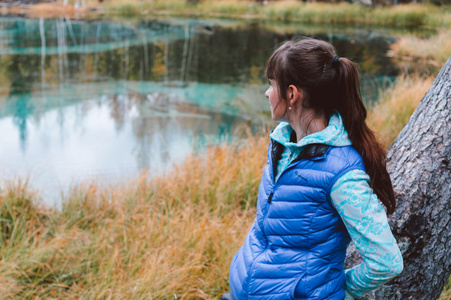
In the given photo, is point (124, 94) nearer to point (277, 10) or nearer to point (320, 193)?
point (320, 193)

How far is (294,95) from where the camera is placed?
3.80 ft

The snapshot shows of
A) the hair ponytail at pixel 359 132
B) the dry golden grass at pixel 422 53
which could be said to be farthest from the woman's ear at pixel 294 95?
the dry golden grass at pixel 422 53

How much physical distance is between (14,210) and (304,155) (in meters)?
2.58

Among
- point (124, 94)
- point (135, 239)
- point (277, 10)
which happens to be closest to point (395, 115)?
point (135, 239)

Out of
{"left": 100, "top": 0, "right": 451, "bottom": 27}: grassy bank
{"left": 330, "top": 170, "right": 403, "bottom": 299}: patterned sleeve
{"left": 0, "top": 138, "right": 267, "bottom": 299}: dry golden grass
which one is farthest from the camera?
{"left": 100, "top": 0, "right": 451, "bottom": 27}: grassy bank

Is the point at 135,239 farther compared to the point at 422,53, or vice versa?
the point at 422,53

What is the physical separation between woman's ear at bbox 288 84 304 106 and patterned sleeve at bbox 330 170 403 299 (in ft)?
0.82

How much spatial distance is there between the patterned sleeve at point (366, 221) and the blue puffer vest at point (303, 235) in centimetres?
3

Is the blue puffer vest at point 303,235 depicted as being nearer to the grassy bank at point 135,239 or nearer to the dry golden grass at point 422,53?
the grassy bank at point 135,239

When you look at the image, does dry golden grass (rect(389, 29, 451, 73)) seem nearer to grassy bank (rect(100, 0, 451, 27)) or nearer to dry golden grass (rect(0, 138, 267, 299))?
grassy bank (rect(100, 0, 451, 27))

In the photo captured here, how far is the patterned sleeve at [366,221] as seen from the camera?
3.40 feet

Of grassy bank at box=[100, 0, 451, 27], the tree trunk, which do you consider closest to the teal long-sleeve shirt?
the tree trunk

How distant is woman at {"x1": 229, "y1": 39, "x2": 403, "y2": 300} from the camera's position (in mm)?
1060

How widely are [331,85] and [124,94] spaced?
754 centimetres
